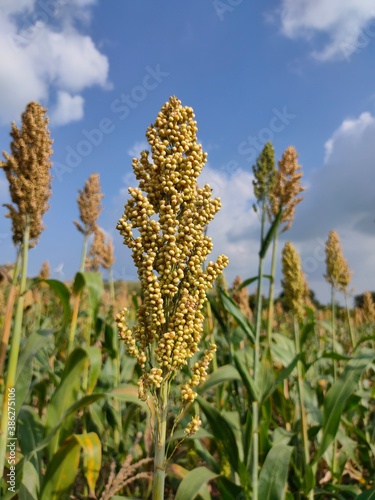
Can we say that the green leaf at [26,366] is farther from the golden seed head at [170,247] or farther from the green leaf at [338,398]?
the green leaf at [338,398]

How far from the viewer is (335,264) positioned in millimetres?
5379

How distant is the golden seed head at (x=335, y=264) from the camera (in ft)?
17.6

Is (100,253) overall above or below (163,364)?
above

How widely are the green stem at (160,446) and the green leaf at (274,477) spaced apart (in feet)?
4.59

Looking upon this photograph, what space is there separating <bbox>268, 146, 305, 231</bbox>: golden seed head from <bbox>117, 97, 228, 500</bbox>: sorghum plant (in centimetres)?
231

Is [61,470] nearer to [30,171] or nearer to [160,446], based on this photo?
[160,446]

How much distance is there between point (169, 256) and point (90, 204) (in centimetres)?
374

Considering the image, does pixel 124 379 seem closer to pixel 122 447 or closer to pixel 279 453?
pixel 122 447

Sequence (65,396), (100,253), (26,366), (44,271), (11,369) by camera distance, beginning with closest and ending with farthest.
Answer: (11,369) → (26,366) → (65,396) → (100,253) → (44,271)

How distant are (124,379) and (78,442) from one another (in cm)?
243

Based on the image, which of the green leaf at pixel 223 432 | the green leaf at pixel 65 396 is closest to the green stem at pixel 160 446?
the green leaf at pixel 65 396

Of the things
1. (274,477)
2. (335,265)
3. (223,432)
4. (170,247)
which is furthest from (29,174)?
(335,265)

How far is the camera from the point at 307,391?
4.16 metres

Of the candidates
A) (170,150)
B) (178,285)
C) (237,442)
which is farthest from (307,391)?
(170,150)
